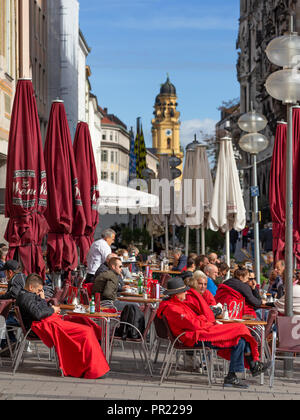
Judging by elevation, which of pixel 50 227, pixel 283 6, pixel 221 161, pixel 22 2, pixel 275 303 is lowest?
pixel 275 303

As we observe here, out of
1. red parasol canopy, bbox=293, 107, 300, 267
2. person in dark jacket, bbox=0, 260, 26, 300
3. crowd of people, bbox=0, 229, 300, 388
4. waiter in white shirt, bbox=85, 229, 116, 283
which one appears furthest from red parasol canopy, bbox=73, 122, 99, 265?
crowd of people, bbox=0, 229, 300, 388

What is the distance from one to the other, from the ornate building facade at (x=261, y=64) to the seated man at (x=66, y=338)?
1648 inches

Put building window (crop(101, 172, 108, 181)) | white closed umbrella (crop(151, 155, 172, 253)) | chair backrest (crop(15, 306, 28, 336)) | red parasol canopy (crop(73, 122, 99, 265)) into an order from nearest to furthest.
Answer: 1. chair backrest (crop(15, 306, 28, 336))
2. red parasol canopy (crop(73, 122, 99, 265))
3. white closed umbrella (crop(151, 155, 172, 253))
4. building window (crop(101, 172, 108, 181))

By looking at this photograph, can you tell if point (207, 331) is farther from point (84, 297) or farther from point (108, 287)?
point (84, 297)

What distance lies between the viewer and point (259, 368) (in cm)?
1007

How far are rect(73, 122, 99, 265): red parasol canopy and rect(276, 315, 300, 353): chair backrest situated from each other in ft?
24.4

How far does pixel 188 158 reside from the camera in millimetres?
23672

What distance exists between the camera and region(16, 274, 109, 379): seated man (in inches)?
399

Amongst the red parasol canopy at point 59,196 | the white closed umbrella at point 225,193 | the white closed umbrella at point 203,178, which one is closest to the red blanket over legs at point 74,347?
the red parasol canopy at point 59,196

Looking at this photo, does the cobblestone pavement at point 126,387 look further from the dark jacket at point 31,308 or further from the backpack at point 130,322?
the dark jacket at point 31,308

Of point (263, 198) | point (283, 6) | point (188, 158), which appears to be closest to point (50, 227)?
point (188, 158)

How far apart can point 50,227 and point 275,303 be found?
4.47 m

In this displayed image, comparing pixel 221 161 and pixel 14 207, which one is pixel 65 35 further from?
pixel 14 207

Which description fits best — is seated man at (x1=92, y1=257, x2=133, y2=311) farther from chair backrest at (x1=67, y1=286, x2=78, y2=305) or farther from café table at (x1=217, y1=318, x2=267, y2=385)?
café table at (x1=217, y1=318, x2=267, y2=385)
